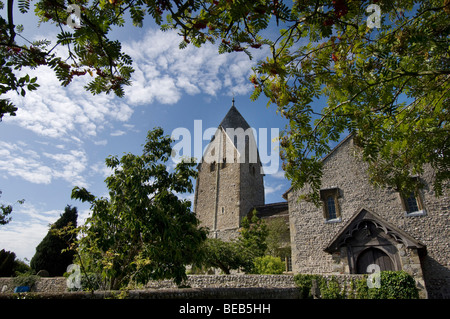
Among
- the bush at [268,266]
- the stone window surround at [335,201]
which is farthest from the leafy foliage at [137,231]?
the stone window surround at [335,201]

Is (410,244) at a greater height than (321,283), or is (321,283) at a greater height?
(410,244)

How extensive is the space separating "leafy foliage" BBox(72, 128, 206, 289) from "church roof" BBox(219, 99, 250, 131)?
88.4 ft

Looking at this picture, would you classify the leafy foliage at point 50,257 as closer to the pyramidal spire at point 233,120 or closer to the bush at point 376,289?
the bush at point 376,289

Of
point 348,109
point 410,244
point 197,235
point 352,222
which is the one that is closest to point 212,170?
point 352,222

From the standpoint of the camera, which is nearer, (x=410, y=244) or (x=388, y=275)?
(x=388, y=275)

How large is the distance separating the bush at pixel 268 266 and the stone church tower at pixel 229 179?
1069 cm

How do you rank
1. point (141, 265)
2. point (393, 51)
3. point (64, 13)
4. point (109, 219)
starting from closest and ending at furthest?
point (64, 13) → point (393, 51) → point (141, 265) → point (109, 219)

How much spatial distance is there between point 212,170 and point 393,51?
94.8 feet

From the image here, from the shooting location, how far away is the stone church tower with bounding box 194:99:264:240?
90.5 ft

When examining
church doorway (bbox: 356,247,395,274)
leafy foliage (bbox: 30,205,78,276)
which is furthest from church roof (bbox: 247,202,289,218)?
leafy foliage (bbox: 30,205,78,276)

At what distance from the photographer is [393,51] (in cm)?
363

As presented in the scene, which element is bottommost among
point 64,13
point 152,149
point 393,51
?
point 64,13

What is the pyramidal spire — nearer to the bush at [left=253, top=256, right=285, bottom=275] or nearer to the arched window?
the arched window

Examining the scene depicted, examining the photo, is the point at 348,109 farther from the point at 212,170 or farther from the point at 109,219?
the point at 212,170
